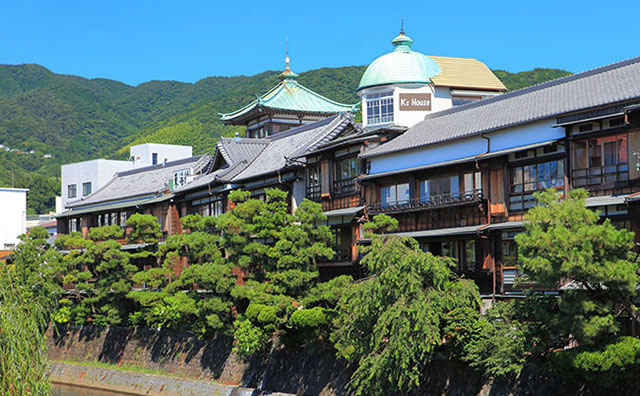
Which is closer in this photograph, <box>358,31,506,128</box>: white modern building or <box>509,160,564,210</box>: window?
<box>509,160,564,210</box>: window

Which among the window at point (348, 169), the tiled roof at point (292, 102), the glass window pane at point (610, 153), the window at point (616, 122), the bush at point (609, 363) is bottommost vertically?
the bush at point (609, 363)

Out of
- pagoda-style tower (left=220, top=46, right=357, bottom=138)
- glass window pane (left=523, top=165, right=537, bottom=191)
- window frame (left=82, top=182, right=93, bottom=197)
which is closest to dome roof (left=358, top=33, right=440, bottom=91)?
glass window pane (left=523, top=165, right=537, bottom=191)

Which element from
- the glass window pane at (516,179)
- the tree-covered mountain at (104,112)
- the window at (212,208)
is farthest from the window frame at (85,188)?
the glass window pane at (516,179)

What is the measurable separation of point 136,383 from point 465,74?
84.8ft

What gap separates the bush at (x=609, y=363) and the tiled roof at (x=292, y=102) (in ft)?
119

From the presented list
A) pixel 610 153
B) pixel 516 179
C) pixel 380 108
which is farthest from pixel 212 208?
pixel 610 153

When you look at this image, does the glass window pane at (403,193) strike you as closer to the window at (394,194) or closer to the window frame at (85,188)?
the window at (394,194)

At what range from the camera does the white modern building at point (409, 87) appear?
42594 millimetres

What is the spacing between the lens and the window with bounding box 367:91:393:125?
42656 millimetres

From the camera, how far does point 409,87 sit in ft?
140

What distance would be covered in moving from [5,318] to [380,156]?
22046 millimetres

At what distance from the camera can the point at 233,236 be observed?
1613 inches

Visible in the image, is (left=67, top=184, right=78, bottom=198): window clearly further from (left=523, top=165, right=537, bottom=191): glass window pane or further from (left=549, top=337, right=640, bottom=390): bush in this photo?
(left=549, top=337, right=640, bottom=390): bush

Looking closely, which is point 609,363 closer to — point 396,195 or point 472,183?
point 472,183
